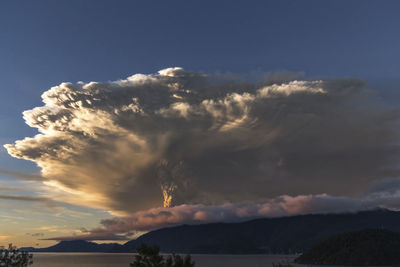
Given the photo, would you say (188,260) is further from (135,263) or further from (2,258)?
(2,258)

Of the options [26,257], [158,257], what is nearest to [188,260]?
[158,257]

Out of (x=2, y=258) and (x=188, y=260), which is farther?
(x=2, y=258)

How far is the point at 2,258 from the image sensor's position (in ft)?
275

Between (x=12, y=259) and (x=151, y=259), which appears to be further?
(x=12, y=259)

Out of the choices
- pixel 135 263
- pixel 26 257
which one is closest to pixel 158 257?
pixel 135 263

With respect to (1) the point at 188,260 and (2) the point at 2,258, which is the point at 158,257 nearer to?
(1) the point at 188,260

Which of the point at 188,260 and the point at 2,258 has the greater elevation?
the point at 2,258

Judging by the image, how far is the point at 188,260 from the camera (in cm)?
6012

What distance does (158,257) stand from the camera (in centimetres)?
6234

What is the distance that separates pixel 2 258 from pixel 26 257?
519 centimetres

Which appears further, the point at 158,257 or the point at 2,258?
the point at 2,258

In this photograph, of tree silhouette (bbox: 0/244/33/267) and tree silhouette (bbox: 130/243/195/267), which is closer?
tree silhouette (bbox: 130/243/195/267)

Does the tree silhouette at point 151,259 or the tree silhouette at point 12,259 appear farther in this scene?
the tree silhouette at point 12,259

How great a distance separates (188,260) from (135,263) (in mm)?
8971
